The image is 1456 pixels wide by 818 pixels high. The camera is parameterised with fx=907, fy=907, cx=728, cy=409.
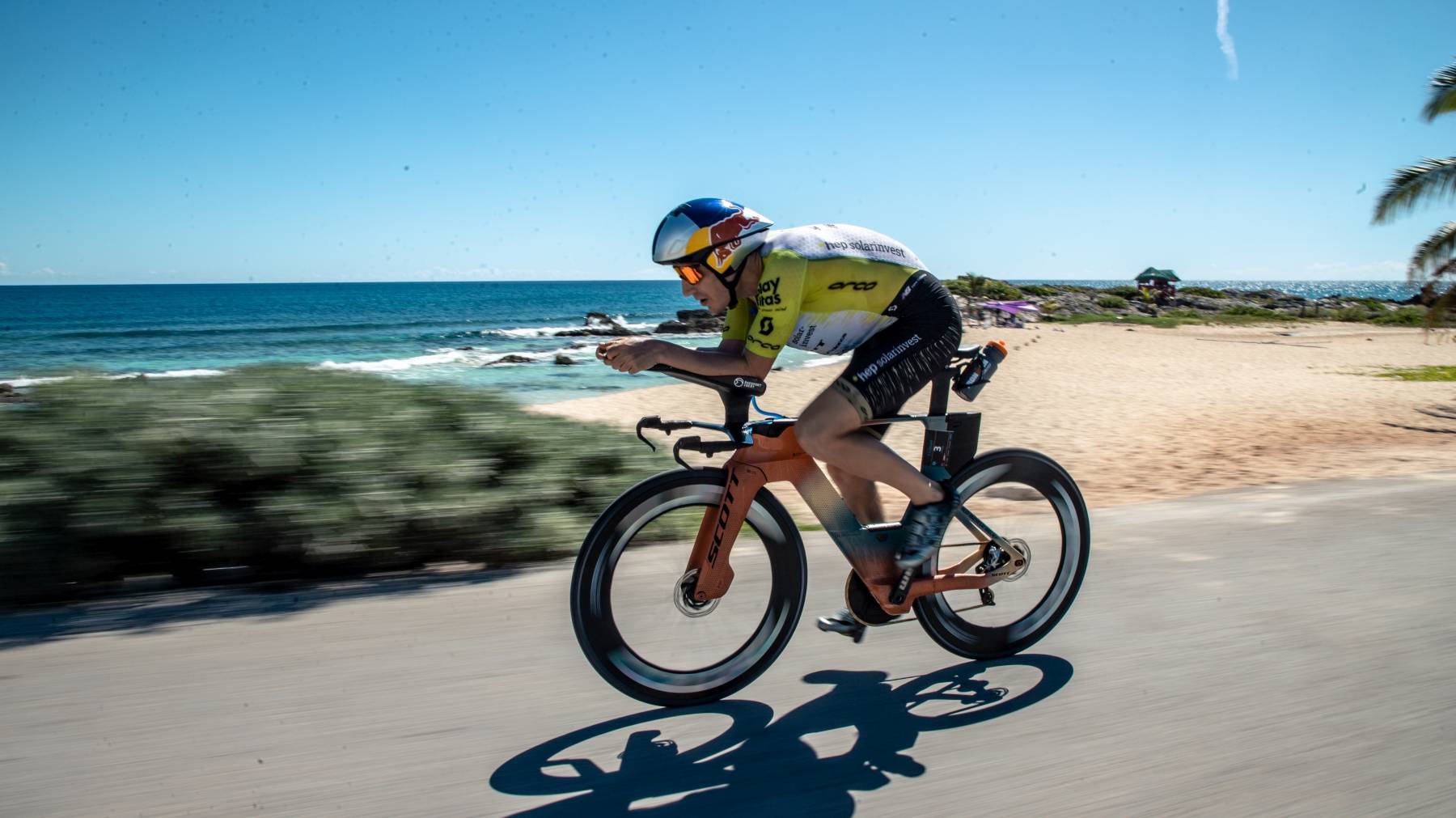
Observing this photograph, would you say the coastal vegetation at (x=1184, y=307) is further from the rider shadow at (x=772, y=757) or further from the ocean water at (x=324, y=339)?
the rider shadow at (x=772, y=757)

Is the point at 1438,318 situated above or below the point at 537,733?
above

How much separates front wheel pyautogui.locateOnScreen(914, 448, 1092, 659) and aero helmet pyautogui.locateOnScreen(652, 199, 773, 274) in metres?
1.30

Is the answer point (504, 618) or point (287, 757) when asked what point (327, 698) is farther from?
point (504, 618)

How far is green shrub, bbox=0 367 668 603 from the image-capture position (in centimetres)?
398

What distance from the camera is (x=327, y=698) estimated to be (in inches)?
123

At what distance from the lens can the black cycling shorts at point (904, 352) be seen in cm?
326

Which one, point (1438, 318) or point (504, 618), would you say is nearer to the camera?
point (504, 618)

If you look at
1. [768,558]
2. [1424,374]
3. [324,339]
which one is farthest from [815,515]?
[324,339]

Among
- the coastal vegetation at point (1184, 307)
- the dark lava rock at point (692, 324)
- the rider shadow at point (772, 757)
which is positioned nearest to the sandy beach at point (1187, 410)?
the rider shadow at point (772, 757)

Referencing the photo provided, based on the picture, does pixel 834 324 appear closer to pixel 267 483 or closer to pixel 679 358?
pixel 679 358

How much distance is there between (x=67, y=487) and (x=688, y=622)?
9.47ft

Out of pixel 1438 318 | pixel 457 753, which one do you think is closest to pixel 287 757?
pixel 457 753

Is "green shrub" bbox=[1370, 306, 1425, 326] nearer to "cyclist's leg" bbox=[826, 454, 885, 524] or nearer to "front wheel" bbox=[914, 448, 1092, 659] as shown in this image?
"front wheel" bbox=[914, 448, 1092, 659]

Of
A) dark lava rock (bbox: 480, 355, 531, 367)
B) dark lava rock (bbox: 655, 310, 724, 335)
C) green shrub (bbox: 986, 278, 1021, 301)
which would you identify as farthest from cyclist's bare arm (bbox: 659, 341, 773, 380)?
green shrub (bbox: 986, 278, 1021, 301)
